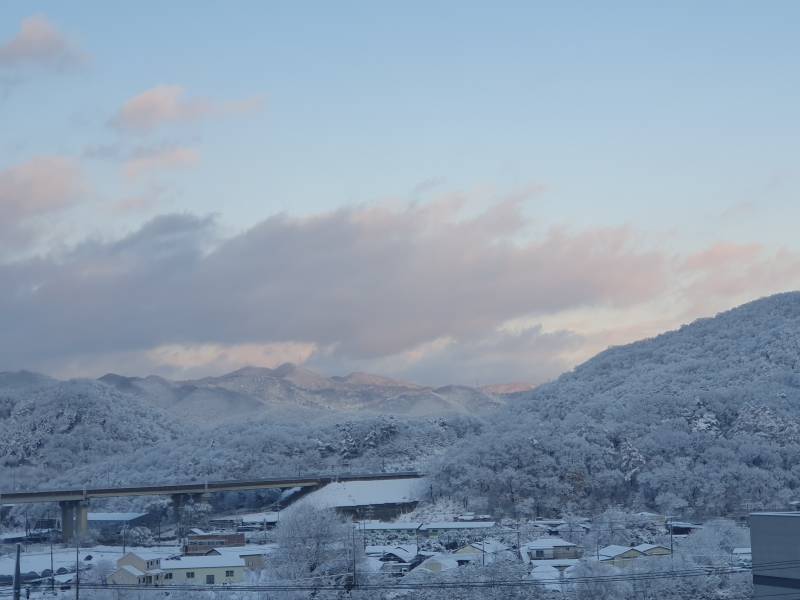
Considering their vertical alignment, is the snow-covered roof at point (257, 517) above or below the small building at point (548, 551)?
above

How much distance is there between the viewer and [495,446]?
57094mm

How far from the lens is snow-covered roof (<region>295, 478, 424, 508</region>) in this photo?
175ft

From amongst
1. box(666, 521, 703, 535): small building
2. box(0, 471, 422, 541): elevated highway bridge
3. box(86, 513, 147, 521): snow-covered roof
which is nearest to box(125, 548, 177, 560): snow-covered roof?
box(0, 471, 422, 541): elevated highway bridge

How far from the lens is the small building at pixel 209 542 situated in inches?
1540

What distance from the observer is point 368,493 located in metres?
55.6

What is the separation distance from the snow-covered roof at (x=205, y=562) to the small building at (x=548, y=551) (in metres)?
9.19

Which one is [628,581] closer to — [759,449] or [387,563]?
[387,563]

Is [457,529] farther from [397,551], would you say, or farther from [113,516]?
[113,516]

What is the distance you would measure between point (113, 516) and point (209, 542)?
1697 centimetres

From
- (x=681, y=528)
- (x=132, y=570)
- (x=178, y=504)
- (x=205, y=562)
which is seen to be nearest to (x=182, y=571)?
(x=205, y=562)

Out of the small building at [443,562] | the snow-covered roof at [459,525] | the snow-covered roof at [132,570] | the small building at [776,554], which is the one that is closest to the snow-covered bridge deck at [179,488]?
the snow-covered roof at [459,525]

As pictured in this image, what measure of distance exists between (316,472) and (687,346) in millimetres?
34151

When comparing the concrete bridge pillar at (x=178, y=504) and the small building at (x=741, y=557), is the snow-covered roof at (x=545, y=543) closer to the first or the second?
the small building at (x=741, y=557)

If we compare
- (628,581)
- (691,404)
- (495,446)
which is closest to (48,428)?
(495,446)
